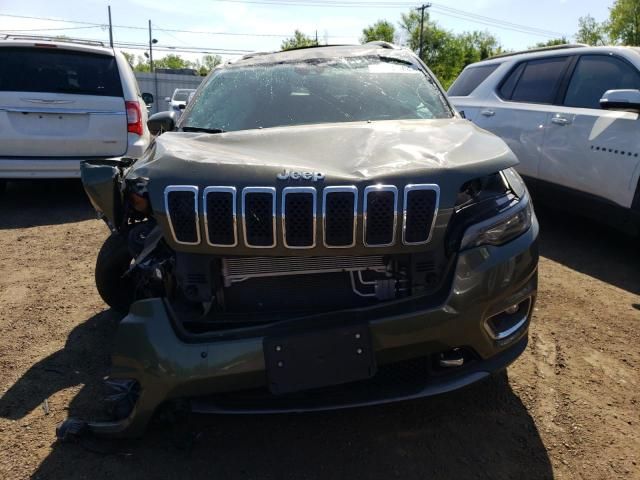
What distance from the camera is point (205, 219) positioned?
2.14 metres

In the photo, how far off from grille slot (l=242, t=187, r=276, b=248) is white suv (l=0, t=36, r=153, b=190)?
4.72 meters

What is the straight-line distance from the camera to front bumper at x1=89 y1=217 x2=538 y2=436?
210 cm

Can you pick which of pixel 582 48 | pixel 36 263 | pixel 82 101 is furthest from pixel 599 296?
pixel 82 101

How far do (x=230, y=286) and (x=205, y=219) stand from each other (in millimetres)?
395

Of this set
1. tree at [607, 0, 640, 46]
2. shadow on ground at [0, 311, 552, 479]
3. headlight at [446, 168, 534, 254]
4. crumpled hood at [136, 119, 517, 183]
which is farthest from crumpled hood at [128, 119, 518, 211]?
tree at [607, 0, 640, 46]

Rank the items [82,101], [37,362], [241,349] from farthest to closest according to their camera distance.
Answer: [82,101], [37,362], [241,349]

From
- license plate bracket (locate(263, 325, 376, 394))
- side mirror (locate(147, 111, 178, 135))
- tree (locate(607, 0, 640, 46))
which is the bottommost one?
license plate bracket (locate(263, 325, 376, 394))

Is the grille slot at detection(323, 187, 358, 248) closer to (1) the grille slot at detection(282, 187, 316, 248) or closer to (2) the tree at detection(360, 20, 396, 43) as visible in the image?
(1) the grille slot at detection(282, 187, 316, 248)

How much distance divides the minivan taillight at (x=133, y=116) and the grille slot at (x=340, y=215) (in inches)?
194

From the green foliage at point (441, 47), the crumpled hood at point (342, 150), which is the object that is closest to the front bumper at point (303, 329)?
the crumpled hood at point (342, 150)

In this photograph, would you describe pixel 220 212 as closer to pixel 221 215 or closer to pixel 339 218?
pixel 221 215

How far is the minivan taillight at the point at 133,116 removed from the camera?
6.34 meters

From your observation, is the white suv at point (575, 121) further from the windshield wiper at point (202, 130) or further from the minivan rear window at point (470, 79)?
the windshield wiper at point (202, 130)

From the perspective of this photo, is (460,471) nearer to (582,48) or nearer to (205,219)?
(205,219)
